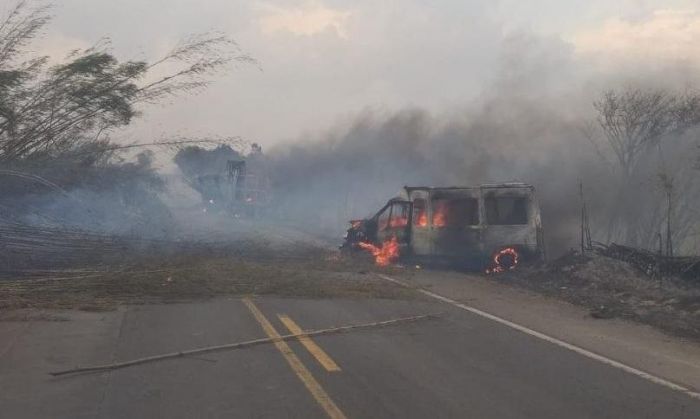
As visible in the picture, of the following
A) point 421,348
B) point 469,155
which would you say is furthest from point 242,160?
point 421,348

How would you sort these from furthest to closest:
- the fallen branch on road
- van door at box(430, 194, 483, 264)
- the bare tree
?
the bare tree < van door at box(430, 194, 483, 264) < the fallen branch on road

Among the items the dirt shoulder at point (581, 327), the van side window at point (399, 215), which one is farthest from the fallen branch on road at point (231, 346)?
the van side window at point (399, 215)

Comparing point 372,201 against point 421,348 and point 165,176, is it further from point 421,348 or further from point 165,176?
point 421,348

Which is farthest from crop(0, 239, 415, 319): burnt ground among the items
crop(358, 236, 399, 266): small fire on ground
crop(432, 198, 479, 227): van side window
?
crop(432, 198, 479, 227): van side window

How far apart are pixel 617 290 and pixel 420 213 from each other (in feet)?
17.2

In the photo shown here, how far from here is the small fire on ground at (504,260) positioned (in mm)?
15281

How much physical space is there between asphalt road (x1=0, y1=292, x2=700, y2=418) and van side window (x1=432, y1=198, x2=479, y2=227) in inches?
282

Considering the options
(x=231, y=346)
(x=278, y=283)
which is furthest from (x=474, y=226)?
(x=231, y=346)

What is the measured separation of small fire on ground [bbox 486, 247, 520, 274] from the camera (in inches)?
602

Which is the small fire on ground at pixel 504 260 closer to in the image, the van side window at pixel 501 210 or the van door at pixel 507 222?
the van door at pixel 507 222

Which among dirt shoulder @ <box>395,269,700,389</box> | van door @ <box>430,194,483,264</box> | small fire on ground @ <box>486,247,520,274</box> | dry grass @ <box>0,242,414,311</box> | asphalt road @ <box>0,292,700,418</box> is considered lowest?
asphalt road @ <box>0,292,700,418</box>

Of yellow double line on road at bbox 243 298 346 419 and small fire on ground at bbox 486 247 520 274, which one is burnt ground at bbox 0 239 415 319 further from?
small fire on ground at bbox 486 247 520 274

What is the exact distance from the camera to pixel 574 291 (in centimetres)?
1235

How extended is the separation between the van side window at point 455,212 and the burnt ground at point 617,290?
1.49 meters
